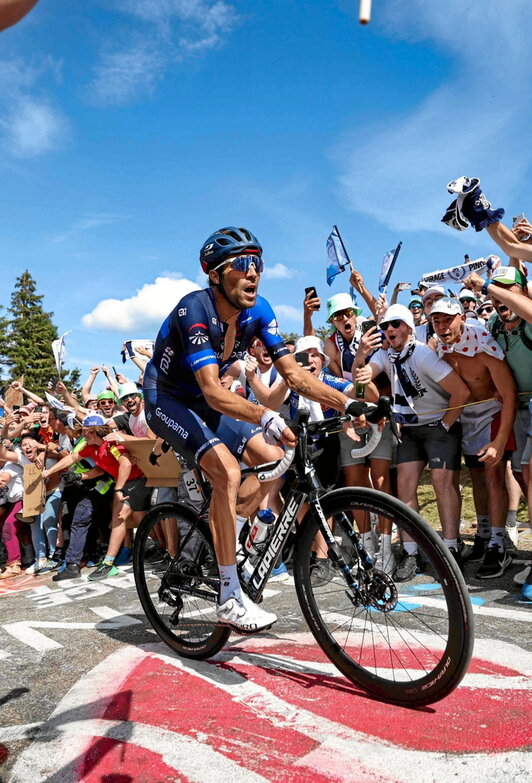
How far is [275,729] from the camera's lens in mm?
2723

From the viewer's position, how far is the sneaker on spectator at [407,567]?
2.93m

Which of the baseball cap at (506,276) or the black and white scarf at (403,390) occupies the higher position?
the baseball cap at (506,276)

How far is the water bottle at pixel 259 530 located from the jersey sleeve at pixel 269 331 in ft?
3.43

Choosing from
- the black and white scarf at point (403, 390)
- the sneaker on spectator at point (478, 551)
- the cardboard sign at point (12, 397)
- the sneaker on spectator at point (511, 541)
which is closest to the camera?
the sneaker on spectator at point (511, 541)

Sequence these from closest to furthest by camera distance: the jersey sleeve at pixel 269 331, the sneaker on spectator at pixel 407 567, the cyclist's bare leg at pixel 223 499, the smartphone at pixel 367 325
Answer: the sneaker on spectator at pixel 407 567
the cyclist's bare leg at pixel 223 499
the jersey sleeve at pixel 269 331
the smartphone at pixel 367 325

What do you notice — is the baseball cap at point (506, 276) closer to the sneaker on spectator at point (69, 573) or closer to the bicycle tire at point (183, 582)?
the bicycle tire at point (183, 582)

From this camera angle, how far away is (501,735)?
250cm

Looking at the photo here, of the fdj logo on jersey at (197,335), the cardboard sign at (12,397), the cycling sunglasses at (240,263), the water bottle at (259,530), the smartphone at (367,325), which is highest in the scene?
the cardboard sign at (12,397)

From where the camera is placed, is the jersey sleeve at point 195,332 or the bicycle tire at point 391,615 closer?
the bicycle tire at point 391,615

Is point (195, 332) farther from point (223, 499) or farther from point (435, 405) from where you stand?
point (435, 405)

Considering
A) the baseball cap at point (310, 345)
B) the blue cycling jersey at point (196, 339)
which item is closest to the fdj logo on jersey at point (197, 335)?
the blue cycling jersey at point (196, 339)

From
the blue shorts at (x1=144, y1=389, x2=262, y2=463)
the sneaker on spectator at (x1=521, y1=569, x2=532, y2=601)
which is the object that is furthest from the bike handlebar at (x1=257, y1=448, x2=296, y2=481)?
the sneaker on spectator at (x1=521, y1=569, x2=532, y2=601)

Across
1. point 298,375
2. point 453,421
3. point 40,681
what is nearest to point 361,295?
point 453,421

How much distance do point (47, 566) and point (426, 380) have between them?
6.67 meters
